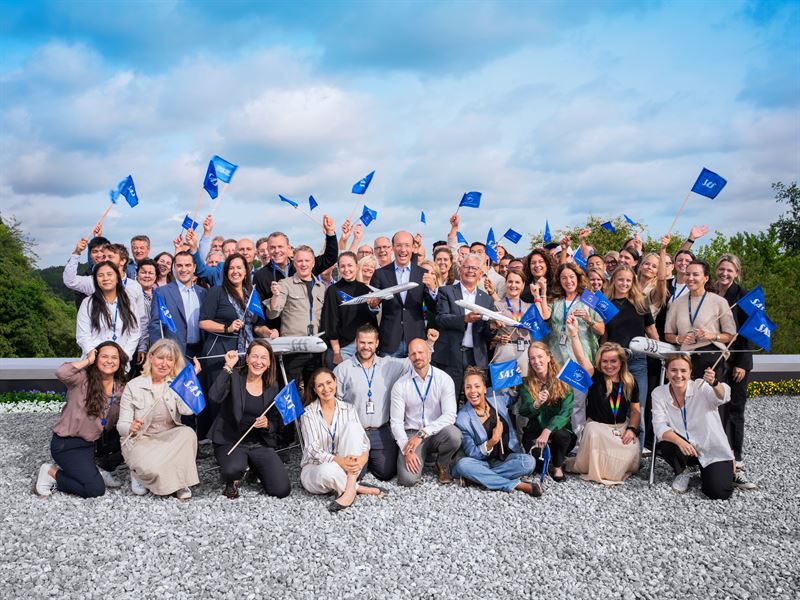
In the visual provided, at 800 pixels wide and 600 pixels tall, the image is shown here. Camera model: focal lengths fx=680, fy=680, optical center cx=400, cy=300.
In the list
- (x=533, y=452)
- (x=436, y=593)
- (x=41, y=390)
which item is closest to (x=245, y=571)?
(x=436, y=593)

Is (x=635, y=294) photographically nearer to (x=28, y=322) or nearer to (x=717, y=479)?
(x=717, y=479)

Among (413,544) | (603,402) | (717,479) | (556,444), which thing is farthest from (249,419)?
(717,479)

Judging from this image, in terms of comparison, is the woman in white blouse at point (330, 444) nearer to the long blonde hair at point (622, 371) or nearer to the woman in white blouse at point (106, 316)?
the woman in white blouse at point (106, 316)

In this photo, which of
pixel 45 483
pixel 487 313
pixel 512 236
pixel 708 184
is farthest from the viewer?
pixel 512 236

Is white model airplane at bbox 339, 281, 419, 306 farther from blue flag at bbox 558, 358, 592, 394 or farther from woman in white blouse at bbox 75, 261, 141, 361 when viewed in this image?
woman in white blouse at bbox 75, 261, 141, 361

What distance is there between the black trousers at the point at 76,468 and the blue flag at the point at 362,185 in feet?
19.0

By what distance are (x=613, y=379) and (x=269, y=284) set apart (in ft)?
13.9

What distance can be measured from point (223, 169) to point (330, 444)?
15.2 feet

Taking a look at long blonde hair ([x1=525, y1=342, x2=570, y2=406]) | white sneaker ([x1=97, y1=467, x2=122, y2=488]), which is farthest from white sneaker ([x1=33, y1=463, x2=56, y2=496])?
long blonde hair ([x1=525, y1=342, x2=570, y2=406])

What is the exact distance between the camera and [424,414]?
296 inches

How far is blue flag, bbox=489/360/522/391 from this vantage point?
7223 mm

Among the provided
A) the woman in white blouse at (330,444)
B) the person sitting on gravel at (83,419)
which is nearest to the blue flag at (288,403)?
the woman in white blouse at (330,444)

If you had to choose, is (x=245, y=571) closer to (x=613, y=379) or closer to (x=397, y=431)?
(x=397, y=431)

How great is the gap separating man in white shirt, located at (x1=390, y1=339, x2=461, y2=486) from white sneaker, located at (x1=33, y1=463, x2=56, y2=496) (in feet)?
12.0
